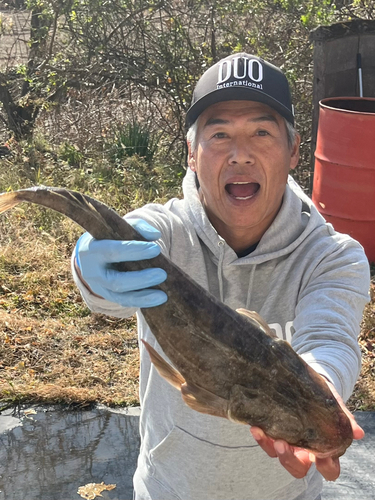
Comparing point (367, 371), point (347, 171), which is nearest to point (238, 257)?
point (367, 371)

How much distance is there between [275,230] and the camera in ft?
8.59

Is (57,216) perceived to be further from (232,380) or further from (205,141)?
(232,380)

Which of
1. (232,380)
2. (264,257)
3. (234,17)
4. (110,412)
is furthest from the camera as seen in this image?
(234,17)

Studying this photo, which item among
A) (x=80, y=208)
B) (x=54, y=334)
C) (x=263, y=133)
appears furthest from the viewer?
(x=54, y=334)

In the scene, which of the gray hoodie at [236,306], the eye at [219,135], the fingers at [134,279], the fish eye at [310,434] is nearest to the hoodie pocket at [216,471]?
the gray hoodie at [236,306]

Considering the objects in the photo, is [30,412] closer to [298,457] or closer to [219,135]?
[219,135]

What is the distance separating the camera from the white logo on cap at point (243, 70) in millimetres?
2566

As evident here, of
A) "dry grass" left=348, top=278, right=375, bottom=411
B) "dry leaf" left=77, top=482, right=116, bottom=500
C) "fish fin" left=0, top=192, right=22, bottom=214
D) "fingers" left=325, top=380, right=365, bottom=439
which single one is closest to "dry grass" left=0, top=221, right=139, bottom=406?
"dry leaf" left=77, top=482, right=116, bottom=500

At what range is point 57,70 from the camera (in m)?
9.55

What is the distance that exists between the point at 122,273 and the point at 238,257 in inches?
27.5

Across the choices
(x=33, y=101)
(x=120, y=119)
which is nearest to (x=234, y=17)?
(x=120, y=119)

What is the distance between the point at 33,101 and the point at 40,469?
22.2 ft

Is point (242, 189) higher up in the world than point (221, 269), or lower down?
higher up

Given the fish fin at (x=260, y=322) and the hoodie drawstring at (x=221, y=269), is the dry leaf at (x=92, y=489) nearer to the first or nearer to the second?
the hoodie drawstring at (x=221, y=269)
